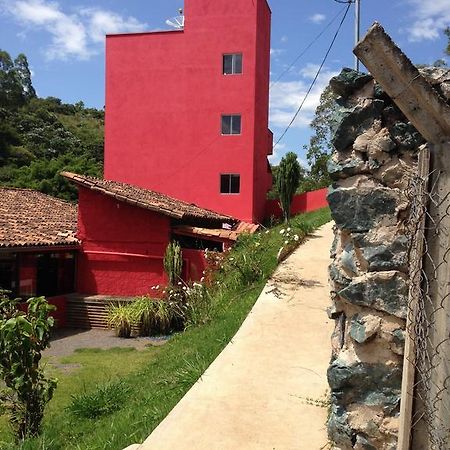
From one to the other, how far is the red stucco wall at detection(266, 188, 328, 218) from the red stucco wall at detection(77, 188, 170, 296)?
28.7ft

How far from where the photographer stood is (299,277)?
9.70m

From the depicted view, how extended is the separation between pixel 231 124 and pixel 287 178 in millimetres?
3544

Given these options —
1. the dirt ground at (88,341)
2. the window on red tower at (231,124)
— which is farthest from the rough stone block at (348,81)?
the window on red tower at (231,124)

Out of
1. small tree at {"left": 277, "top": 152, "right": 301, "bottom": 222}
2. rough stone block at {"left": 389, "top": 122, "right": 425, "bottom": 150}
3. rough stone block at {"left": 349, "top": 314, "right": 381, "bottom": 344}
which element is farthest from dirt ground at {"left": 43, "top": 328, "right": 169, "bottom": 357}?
rough stone block at {"left": 389, "top": 122, "right": 425, "bottom": 150}

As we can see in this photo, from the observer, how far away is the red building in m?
20.4

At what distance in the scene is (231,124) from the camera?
20688 mm

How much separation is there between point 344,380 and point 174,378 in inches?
139

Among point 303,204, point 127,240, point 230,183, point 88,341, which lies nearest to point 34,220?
point 127,240

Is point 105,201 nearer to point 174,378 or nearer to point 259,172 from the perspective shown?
point 259,172

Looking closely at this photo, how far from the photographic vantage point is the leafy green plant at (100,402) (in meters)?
6.47

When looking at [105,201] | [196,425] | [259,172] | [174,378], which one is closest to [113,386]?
[174,378]

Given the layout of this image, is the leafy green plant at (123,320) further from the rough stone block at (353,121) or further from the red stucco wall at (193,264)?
the rough stone block at (353,121)

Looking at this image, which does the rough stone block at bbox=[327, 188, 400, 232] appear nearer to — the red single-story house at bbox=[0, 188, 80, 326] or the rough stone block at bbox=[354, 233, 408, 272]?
the rough stone block at bbox=[354, 233, 408, 272]

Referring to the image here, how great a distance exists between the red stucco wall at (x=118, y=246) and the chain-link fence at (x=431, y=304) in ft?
41.8
